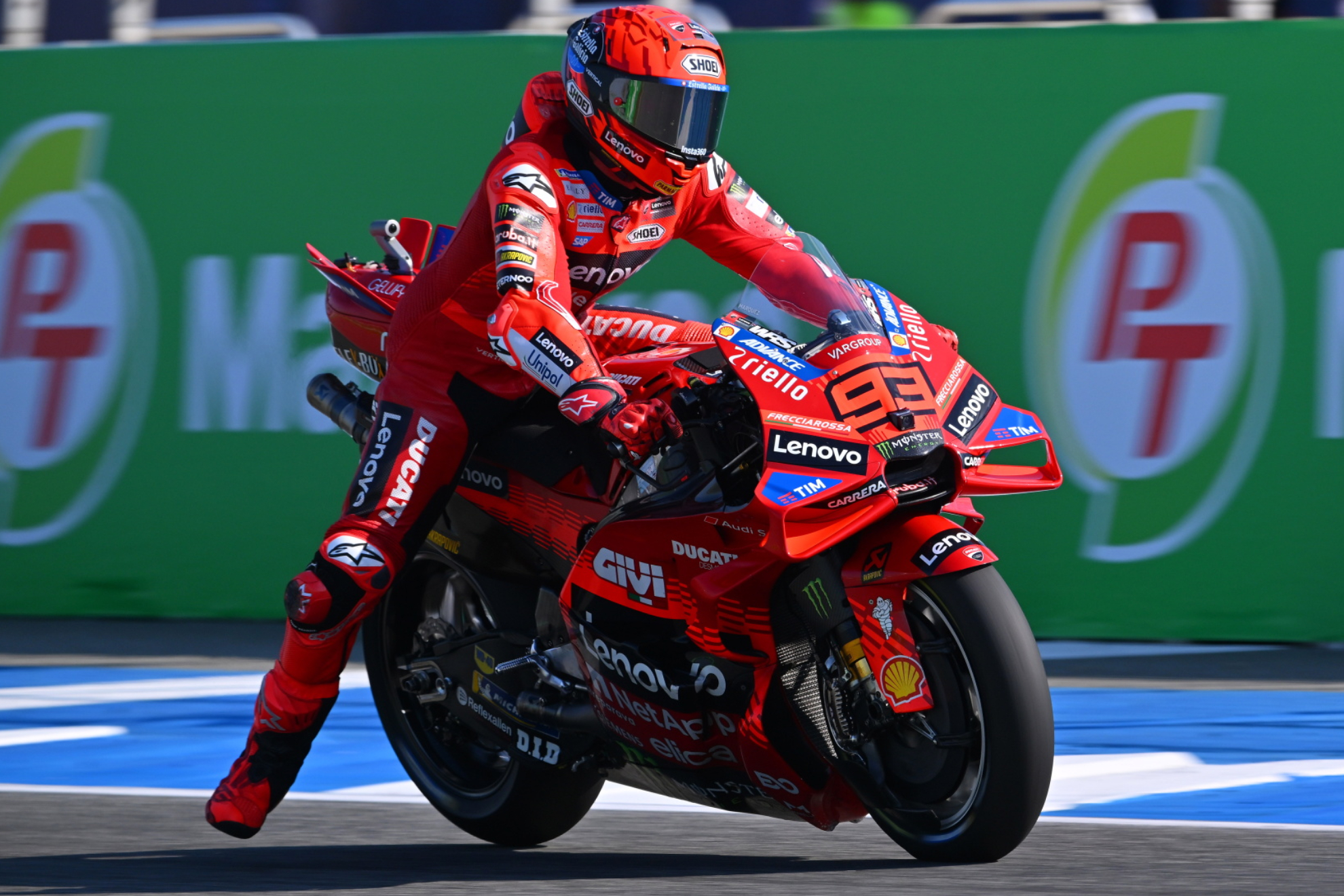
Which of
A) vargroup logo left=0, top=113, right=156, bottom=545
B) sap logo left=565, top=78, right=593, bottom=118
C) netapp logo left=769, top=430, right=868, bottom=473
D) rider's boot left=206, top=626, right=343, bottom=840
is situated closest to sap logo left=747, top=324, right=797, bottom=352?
netapp logo left=769, top=430, right=868, bottom=473

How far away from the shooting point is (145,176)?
809 cm

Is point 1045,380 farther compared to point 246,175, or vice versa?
point 246,175

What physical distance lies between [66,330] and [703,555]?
5107 millimetres

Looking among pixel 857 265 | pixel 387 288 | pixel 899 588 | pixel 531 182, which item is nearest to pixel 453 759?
pixel 387 288

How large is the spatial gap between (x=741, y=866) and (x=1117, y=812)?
116 cm

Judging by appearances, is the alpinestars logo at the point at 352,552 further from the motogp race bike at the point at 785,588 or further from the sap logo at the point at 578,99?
the sap logo at the point at 578,99

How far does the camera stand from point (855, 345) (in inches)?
150

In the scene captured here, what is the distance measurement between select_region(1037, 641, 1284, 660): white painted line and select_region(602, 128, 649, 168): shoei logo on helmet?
11.0 ft

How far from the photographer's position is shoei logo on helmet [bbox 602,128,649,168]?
4.23m

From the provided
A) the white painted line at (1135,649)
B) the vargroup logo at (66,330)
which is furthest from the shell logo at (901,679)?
the vargroup logo at (66,330)

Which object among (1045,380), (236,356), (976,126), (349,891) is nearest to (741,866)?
(349,891)

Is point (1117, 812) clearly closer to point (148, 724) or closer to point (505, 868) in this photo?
point (505, 868)

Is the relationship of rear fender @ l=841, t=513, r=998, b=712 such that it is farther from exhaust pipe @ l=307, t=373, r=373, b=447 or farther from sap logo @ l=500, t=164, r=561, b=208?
exhaust pipe @ l=307, t=373, r=373, b=447

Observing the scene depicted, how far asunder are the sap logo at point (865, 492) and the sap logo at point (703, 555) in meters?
0.30
